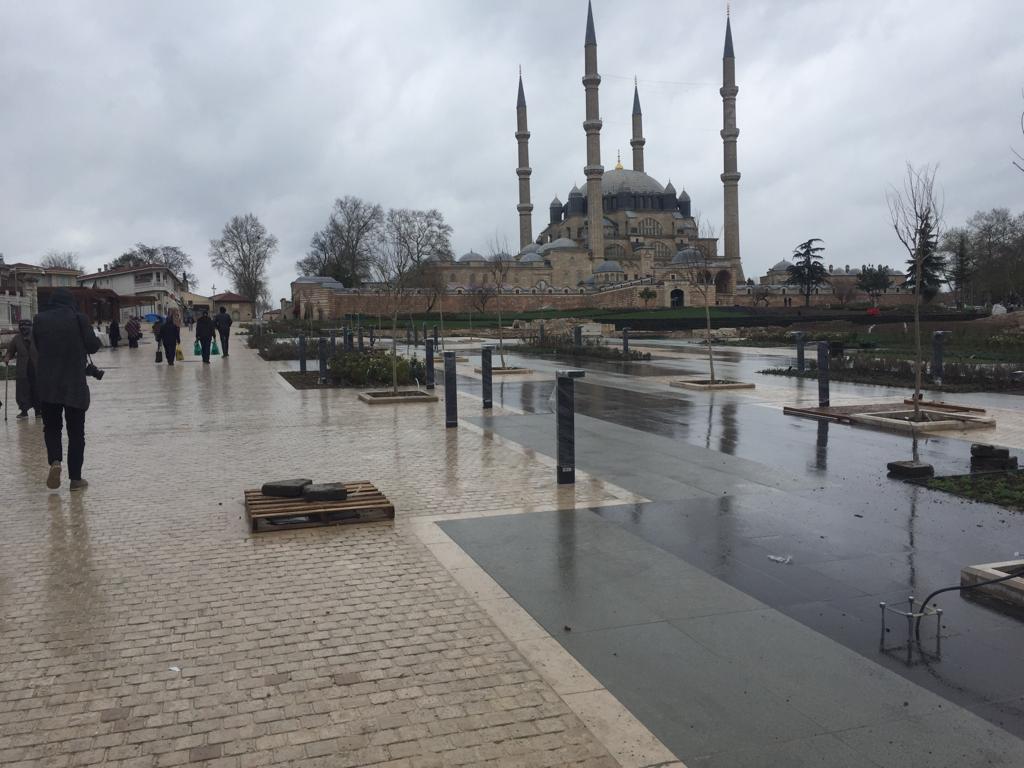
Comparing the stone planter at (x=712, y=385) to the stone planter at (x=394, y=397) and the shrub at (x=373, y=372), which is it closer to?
the stone planter at (x=394, y=397)

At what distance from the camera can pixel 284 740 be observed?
327 centimetres

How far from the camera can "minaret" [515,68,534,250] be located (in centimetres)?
10169

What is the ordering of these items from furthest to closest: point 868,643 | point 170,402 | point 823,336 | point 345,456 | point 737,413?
point 823,336, point 170,402, point 737,413, point 345,456, point 868,643

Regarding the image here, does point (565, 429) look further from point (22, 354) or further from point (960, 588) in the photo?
point (22, 354)

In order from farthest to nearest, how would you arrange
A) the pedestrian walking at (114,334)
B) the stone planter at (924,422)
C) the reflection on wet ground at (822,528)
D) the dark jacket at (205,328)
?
the pedestrian walking at (114,334)
the dark jacket at (205,328)
the stone planter at (924,422)
the reflection on wet ground at (822,528)

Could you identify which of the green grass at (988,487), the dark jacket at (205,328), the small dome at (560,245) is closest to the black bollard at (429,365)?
the green grass at (988,487)

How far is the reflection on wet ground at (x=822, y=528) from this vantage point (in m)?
4.09

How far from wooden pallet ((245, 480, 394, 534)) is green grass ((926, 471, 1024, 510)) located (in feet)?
16.4

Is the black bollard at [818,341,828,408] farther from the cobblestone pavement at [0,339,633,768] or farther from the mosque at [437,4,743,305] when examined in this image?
the mosque at [437,4,743,305]

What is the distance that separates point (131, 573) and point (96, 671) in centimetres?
159

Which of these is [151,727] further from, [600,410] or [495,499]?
[600,410]

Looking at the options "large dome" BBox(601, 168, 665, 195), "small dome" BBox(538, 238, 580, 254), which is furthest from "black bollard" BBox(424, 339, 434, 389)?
"large dome" BBox(601, 168, 665, 195)

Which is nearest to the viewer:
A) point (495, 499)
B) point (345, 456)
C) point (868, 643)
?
point (868, 643)

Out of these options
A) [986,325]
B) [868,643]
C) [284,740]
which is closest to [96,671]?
[284,740]
